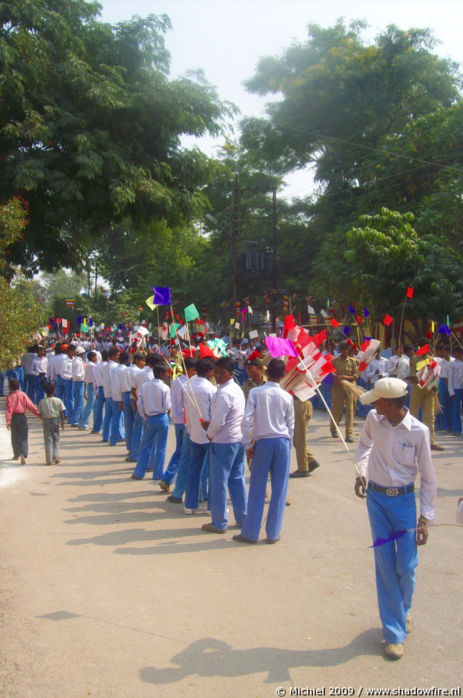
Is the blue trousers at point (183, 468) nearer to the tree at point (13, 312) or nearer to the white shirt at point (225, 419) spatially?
the white shirt at point (225, 419)

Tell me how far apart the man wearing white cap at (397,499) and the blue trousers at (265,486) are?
219 cm

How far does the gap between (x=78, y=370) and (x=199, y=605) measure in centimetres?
1074

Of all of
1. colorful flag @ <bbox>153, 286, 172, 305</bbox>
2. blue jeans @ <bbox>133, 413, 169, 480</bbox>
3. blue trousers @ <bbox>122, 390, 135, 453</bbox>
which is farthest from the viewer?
blue trousers @ <bbox>122, 390, 135, 453</bbox>

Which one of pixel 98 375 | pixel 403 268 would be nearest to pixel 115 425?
pixel 98 375

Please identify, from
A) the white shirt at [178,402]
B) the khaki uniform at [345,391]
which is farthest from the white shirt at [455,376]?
the white shirt at [178,402]

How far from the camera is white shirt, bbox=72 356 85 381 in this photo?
49.9 ft

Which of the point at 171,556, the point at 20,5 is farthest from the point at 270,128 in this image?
the point at 171,556

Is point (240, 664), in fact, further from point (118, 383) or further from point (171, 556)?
point (118, 383)

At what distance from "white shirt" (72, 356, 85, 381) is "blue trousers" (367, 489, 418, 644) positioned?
11.6 meters

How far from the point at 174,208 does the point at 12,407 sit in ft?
26.0

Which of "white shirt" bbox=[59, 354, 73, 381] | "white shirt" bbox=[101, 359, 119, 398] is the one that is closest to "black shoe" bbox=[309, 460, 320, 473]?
"white shirt" bbox=[101, 359, 119, 398]

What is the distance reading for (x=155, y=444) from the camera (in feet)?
31.4

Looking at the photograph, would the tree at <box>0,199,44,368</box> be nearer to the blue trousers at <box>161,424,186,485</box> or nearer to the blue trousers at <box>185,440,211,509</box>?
the blue trousers at <box>161,424,186,485</box>

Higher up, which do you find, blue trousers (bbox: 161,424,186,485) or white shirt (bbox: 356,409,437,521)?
white shirt (bbox: 356,409,437,521)
